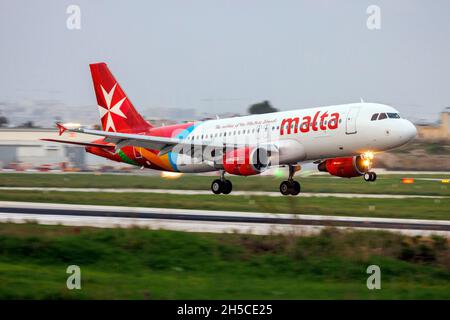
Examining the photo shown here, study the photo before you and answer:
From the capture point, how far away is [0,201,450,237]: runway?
108ft

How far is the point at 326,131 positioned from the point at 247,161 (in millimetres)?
4403

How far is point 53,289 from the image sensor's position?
69.4 feet

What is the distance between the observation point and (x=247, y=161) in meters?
43.8

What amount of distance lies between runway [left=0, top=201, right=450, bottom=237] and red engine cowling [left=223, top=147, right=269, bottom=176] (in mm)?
3107

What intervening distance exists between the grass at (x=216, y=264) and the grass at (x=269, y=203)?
38.8ft

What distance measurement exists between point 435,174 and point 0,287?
212 feet

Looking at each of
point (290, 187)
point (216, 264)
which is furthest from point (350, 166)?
point (216, 264)

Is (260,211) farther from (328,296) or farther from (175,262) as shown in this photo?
(328,296)

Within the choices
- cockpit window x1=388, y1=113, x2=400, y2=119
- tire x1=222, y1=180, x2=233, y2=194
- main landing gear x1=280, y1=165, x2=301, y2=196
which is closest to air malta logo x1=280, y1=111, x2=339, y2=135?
cockpit window x1=388, y1=113, x2=400, y2=119

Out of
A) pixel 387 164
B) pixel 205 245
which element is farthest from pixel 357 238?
pixel 387 164

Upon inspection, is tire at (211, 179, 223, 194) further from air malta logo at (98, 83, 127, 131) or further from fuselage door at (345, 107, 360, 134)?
fuselage door at (345, 107, 360, 134)

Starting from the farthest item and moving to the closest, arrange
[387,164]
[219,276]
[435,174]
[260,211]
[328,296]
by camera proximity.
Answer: [387,164]
[435,174]
[260,211]
[219,276]
[328,296]

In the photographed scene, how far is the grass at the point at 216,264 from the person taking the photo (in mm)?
21453

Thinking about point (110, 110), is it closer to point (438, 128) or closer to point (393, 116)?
point (393, 116)
